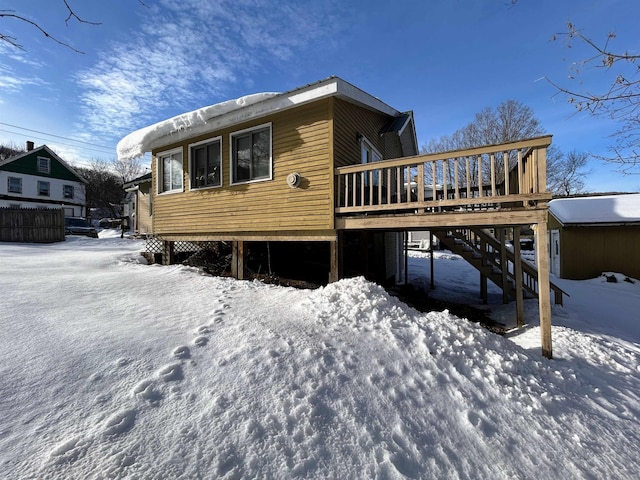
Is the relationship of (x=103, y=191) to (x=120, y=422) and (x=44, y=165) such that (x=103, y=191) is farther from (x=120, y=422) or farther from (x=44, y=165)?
(x=120, y=422)

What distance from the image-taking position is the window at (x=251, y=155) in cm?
735

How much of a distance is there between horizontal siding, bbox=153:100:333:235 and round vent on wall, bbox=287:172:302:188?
112 millimetres

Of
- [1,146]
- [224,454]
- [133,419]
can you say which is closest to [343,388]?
[224,454]

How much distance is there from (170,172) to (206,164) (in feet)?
5.60

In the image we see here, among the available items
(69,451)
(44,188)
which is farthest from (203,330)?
(44,188)

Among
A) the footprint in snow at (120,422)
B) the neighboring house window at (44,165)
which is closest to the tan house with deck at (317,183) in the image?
the footprint in snow at (120,422)

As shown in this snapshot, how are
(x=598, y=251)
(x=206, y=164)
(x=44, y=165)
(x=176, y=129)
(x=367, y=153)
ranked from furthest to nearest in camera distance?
1. (x=44, y=165)
2. (x=598, y=251)
3. (x=367, y=153)
4. (x=206, y=164)
5. (x=176, y=129)

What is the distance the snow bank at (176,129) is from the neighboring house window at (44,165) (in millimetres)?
27799

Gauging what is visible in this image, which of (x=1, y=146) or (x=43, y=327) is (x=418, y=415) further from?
(x=1, y=146)

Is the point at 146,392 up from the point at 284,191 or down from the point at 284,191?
down

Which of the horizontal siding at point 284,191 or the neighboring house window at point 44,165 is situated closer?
the horizontal siding at point 284,191

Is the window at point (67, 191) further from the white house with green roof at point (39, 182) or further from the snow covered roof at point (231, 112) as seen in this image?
the snow covered roof at point (231, 112)

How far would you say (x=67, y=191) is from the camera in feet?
102

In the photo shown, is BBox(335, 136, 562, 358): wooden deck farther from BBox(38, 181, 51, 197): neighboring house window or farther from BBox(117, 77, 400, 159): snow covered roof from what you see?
BBox(38, 181, 51, 197): neighboring house window
